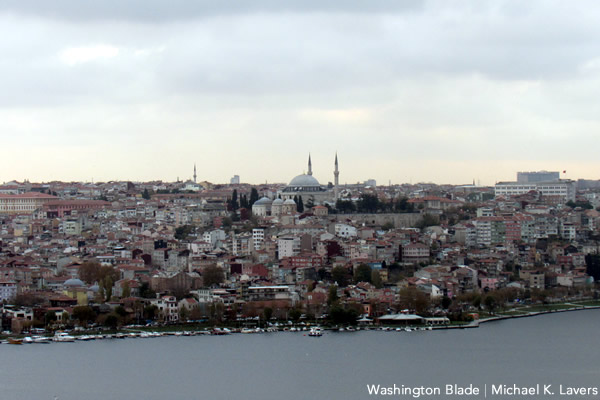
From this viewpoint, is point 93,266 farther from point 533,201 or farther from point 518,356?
point 533,201

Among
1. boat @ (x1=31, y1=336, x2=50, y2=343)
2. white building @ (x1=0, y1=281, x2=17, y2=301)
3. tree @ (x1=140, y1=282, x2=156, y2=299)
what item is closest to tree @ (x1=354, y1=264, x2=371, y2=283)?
A: tree @ (x1=140, y1=282, x2=156, y2=299)

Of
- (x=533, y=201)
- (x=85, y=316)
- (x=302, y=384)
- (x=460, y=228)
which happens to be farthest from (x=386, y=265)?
(x=533, y=201)

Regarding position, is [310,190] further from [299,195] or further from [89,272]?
[89,272]

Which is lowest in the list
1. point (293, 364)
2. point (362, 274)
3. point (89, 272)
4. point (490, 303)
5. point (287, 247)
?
point (293, 364)

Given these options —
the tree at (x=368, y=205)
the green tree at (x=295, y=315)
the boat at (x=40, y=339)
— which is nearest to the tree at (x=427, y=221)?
the tree at (x=368, y=205)

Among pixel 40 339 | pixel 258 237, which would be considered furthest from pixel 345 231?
pixel 40 339

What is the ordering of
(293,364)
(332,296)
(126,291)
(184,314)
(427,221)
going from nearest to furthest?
(293,364)
(184,314)
(332,296)
(126,291)
(427,221)
